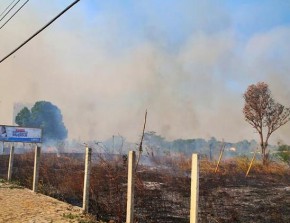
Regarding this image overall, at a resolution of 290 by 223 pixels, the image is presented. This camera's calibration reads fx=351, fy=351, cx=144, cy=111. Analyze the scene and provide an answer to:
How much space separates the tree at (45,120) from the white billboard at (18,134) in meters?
42.6

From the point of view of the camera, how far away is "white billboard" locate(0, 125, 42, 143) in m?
34.7

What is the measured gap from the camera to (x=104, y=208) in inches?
391

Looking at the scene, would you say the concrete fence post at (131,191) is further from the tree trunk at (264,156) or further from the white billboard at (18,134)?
the white billboard at (18,134)

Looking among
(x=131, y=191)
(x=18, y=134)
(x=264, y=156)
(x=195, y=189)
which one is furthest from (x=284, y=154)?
A: (x=195, y=189)

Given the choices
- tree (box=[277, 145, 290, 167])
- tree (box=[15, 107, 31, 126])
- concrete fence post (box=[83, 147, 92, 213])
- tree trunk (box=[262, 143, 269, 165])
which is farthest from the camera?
tree (box=[15, 107, 31, 126])

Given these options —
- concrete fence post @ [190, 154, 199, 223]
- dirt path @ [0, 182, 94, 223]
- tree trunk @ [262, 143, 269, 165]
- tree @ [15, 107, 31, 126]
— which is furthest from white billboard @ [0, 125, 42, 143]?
tree @ [15, 107, 31, 126]

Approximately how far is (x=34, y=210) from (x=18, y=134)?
26.7 m

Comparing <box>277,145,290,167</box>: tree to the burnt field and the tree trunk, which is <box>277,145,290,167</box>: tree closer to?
the tree trunk

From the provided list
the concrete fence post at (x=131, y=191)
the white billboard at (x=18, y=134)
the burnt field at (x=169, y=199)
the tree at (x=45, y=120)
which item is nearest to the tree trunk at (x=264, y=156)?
the burnt field at (x=169, y=199)

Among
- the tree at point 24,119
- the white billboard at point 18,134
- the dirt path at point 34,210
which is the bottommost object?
the dirt path at point 34,210

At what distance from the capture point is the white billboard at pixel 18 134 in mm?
34656

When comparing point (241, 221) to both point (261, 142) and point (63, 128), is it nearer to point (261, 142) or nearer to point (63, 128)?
point (261, 142)

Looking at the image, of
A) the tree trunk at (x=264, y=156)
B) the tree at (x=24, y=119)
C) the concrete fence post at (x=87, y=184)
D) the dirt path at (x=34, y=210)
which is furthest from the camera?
the tree at (x=24, y=119)

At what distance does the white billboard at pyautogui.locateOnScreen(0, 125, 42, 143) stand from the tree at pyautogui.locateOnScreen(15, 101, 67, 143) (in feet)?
140
